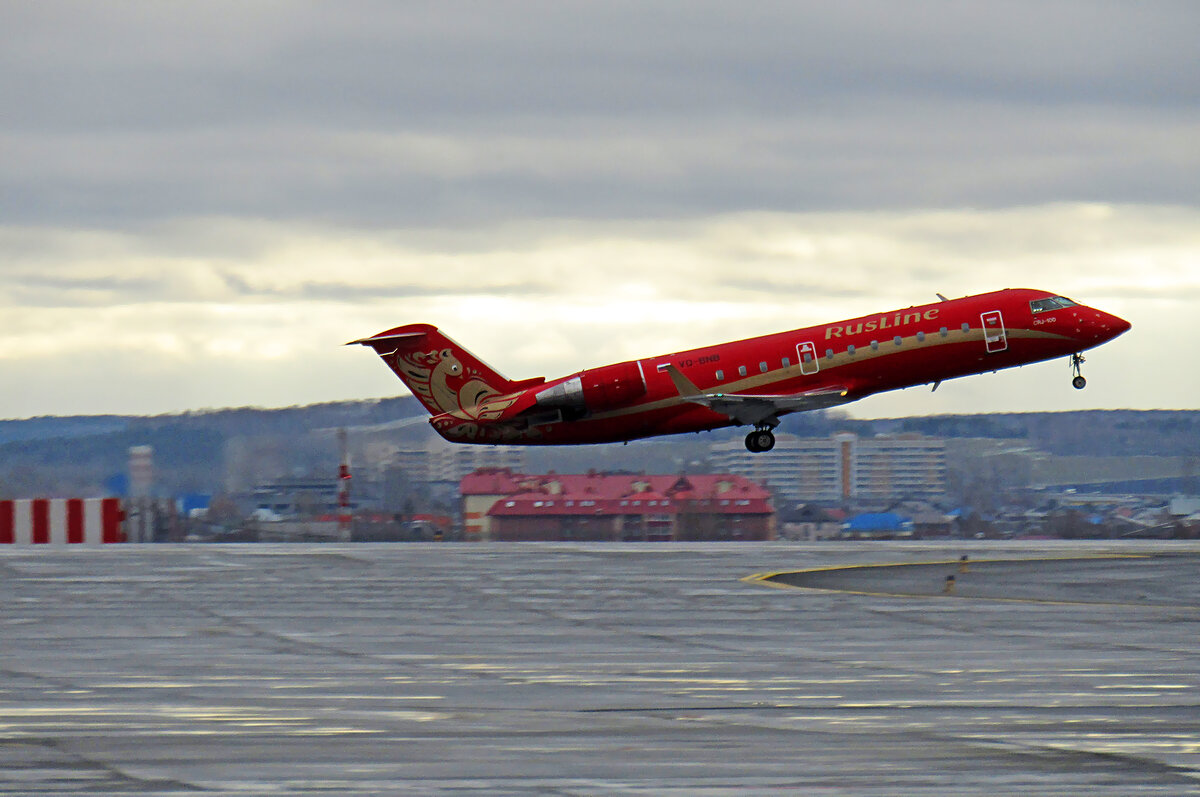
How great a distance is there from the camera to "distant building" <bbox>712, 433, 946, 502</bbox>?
68.6 metres

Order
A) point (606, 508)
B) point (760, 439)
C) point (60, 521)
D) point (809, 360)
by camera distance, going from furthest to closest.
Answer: point (606, 508)
point (760, 439)
point (60, 521)
point (809, 360)

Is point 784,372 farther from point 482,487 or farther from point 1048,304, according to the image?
point 482,487

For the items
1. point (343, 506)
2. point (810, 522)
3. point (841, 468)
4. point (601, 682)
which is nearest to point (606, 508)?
point (343, 506)

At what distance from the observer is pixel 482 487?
61.8 meters

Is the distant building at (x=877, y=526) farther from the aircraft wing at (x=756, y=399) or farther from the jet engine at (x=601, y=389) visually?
the jet engine at (x=601, y=389)

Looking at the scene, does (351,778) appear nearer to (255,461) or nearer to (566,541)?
(566,541)

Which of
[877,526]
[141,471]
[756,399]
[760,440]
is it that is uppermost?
[756,399]

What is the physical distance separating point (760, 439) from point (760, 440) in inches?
1.4

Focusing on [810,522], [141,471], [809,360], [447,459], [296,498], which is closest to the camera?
[809,360]

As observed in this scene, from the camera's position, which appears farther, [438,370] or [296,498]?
[296,498]

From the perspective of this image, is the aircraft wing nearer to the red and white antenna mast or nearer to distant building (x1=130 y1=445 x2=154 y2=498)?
the red and white antenna mast

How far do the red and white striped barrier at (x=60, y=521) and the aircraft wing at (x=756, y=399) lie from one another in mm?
20633

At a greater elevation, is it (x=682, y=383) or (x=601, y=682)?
(x=682, y=383)

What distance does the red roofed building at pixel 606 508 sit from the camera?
60594 mm
